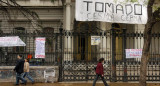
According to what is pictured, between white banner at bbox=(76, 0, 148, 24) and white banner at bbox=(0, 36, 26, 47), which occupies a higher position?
white banner at bbox=(76, 0, 148, 24)

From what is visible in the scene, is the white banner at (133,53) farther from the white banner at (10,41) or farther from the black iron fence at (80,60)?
the white banner at (10,41)

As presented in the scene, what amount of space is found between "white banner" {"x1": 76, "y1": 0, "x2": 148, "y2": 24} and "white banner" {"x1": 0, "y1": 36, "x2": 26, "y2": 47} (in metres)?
5.44

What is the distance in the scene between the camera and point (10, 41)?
11.5 meters

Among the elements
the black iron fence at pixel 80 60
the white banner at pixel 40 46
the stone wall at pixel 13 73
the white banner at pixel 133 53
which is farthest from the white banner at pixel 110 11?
the stone wall at pixel 13 73

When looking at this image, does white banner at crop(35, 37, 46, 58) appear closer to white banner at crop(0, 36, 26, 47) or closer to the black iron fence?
the black iron fence

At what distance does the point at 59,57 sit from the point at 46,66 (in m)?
0.95

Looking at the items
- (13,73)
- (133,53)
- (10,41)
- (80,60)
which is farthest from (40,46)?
(133,53)

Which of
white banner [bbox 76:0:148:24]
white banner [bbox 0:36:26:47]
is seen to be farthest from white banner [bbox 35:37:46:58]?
white banner [bbox 76:0:148:24]

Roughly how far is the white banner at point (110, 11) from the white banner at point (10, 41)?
5.44m

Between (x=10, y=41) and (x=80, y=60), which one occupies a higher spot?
(x=10, y=41)

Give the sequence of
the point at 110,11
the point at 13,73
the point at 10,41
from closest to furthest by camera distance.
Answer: the point at 13,73, the point at 10,41, the point at 110,11

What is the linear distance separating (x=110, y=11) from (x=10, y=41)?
8.47 m

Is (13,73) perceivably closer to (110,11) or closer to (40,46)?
(40,46)

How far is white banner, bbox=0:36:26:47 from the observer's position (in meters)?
11.5
